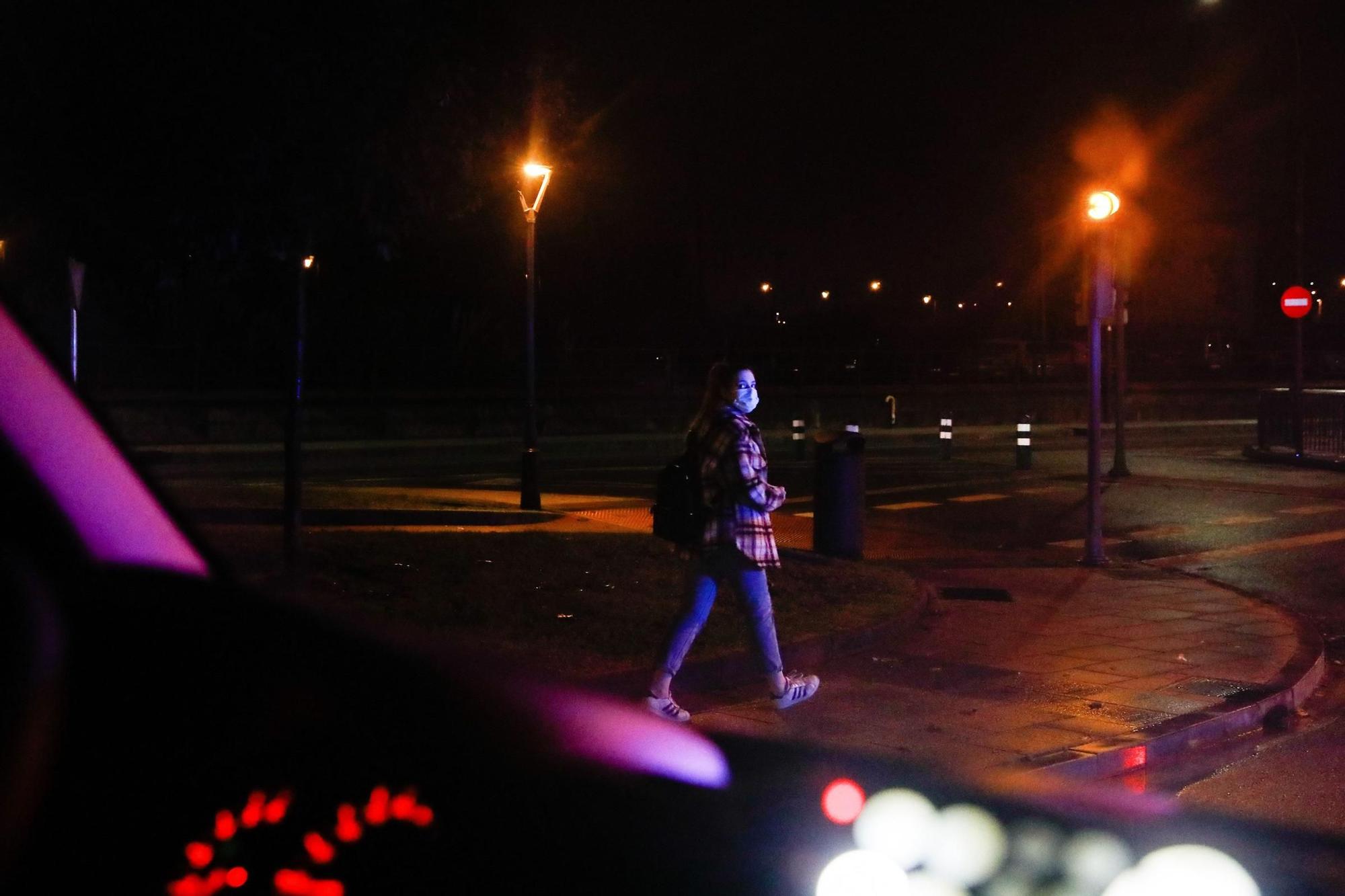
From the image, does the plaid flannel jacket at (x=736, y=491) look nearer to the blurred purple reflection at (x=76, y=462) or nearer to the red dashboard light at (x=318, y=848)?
the blurred purple reflection at (x=76, y=462)

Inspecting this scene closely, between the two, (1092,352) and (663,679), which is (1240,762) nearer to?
(663,679)

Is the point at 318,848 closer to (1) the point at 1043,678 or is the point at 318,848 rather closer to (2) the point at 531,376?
(1) the point at 1043,678

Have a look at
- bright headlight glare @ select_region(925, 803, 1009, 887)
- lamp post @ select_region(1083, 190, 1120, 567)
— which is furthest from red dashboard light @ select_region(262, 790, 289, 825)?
lamp post @ select_region(1083, 190, 1120, 567)

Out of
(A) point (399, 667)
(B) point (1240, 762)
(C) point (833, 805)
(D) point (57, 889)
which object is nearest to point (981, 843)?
(C) point (833, 805)

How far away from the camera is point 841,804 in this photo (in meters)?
3.10

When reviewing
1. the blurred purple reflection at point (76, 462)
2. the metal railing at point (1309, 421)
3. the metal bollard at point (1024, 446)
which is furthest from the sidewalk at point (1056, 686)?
the metal railing at point (1309, 421)

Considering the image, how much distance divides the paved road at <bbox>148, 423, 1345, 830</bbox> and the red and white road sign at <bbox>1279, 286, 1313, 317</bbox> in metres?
2.97

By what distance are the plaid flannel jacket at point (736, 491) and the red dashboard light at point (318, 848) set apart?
547 centimetres

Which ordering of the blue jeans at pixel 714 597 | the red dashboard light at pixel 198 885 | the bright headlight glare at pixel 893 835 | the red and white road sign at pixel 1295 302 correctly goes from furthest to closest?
the red and white road sign at pixel 1295 302
the blue jeans at pixel 714 597
the bright headlight glare at pixel 893 835
the red dashboard light at pixel 198 885

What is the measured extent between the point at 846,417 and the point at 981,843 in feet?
130

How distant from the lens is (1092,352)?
1246 cm

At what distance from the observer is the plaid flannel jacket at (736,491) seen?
23.3 feet

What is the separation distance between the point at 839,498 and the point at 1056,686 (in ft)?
16.7

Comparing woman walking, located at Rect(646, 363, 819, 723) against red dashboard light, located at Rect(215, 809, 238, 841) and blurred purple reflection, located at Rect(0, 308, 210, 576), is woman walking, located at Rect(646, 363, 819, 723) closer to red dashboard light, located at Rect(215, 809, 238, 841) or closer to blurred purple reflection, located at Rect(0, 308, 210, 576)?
blurred purple reflection, located at Rect(0, 308, 210, 576)
